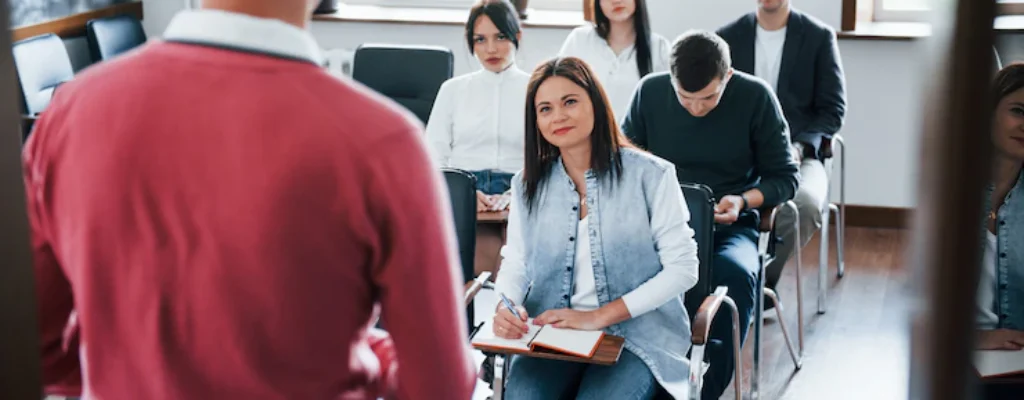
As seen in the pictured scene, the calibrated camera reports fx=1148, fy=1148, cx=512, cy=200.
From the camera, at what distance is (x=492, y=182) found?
3.94m

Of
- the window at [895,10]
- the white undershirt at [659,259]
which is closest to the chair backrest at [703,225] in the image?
the white undershirt at [659,259]

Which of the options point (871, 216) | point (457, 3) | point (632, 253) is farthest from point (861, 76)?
point (632, 253)

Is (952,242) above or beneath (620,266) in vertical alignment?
above

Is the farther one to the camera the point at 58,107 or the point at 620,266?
the point at 620,266

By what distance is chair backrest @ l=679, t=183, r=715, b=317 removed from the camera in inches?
111

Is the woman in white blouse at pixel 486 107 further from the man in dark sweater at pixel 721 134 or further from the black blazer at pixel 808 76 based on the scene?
the black blazer at pixel 808 76

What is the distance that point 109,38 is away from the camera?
5.46 meters

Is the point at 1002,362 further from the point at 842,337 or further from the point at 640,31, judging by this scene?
the point at 640,31

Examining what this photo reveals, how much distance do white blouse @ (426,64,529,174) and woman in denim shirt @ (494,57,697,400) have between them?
1325mm

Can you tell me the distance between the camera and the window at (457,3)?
5.94 meters

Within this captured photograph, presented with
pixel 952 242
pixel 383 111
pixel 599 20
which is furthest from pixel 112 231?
pixel 599 20

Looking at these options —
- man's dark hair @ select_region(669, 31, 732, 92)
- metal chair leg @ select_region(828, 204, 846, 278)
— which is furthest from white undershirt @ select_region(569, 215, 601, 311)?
metal chair leg @ select_region(828, 204, 846, 278)

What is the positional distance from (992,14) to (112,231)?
2.57ft

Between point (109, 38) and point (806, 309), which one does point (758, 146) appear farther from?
point (109, 38)
